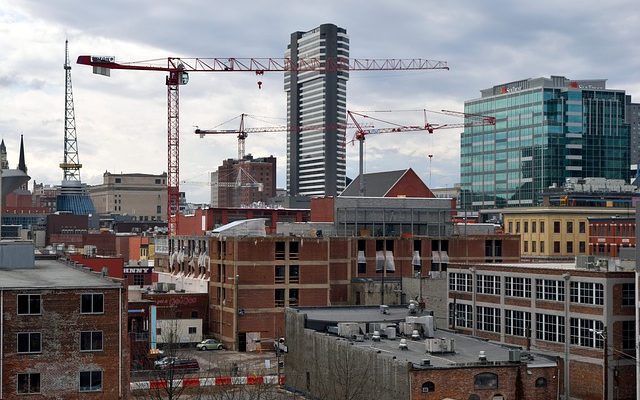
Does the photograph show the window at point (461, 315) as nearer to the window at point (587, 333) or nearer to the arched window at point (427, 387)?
the window at point (587, 333)

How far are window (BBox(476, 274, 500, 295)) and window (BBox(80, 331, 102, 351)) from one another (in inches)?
1424

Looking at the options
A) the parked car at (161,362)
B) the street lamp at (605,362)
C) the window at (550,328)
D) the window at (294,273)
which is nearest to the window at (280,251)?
the window at (294,273)

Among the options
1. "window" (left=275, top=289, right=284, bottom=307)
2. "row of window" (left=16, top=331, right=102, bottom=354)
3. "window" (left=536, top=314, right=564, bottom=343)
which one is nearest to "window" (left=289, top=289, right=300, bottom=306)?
"window" (left=275, top=289, right=284, bottom=307)

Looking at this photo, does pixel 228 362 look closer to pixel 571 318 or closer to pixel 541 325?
pixel 541 325

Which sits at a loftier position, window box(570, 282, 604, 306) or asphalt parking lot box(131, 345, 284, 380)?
window box(570, 282, 604, 306)

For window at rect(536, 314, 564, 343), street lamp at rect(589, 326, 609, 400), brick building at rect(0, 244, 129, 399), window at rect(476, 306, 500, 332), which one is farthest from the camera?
window at rect(476, 306, 500, 332)

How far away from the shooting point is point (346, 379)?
178ft

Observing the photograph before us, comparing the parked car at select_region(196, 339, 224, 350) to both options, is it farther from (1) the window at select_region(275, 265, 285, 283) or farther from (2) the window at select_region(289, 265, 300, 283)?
(2) the window at select_region(289, 265, 300, 283)

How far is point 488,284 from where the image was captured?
7875 centimetres

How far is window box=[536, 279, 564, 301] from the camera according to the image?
69812 millimetres

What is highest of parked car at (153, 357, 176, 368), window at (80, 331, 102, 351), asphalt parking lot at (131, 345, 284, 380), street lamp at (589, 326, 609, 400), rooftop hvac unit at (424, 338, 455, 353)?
window at (80, 331, 102, 351)

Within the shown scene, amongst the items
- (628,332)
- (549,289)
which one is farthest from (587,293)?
(549,289)

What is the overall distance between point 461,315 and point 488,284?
4.94 m

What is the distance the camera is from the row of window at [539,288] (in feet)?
215
